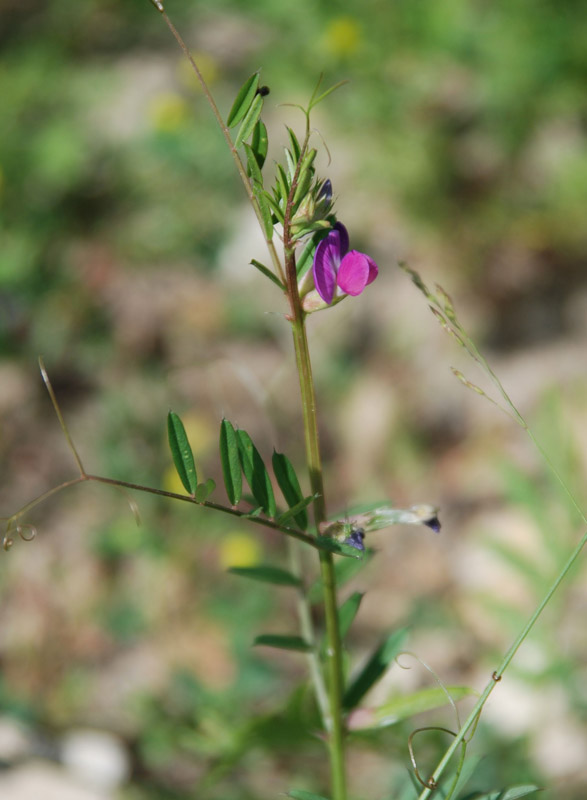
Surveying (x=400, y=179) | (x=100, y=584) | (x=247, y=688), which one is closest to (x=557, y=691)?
(x=247, y=688)

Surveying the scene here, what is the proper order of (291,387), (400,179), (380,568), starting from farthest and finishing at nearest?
(400,179) < (291,387) < (380,568)

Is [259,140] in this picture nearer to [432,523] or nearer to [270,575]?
[432,523]

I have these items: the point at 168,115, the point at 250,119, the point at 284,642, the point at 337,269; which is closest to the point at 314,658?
the point at 284,642

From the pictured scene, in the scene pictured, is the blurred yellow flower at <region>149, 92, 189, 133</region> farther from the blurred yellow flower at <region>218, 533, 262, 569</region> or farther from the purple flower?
the purple flower

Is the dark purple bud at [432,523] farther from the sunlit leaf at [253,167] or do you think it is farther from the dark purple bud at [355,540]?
the sunlit leaf at [253,167]

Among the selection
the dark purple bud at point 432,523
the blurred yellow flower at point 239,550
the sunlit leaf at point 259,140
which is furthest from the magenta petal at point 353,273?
the blurred yellow flower at point 239,550

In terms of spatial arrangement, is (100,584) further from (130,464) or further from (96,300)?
(96,300)
